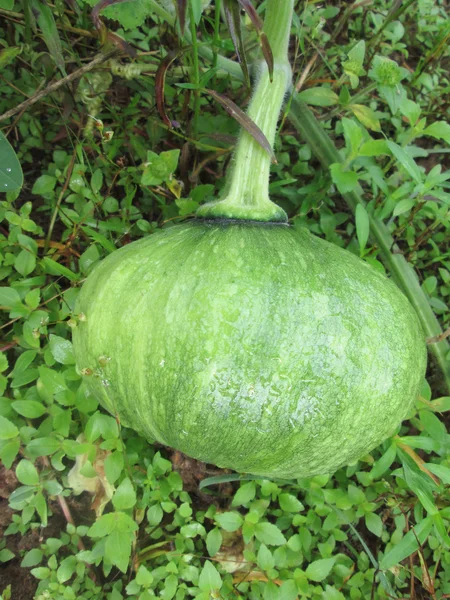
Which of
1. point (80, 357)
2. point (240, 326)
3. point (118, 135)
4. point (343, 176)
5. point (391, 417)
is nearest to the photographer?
point (240, 326)

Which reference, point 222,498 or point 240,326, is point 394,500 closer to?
point 222,498

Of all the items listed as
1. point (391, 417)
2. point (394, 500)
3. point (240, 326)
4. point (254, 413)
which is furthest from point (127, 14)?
point (394, 500)

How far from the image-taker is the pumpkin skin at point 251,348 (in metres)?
1.31

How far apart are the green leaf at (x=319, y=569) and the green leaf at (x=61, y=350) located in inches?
46.1

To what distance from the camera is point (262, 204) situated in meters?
1.61

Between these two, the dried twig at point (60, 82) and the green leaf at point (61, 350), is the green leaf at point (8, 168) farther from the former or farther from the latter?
the green leaf at point (61, 350)

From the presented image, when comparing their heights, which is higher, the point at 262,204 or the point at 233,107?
the point at 233,107

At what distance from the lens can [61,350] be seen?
180 cm

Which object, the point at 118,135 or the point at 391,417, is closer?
the point at 391,417

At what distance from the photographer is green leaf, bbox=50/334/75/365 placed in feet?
5.88

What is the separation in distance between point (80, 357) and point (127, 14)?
3.85 feet

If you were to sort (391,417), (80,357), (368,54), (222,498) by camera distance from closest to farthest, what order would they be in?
(391,417), (80,357), (222,498), (368,54)

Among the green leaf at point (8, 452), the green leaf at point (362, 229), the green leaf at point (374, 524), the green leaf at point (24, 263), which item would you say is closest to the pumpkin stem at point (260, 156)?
the green leaf at point (362, 229)

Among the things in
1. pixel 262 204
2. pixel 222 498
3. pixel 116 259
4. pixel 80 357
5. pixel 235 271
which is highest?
pixel 262 204
